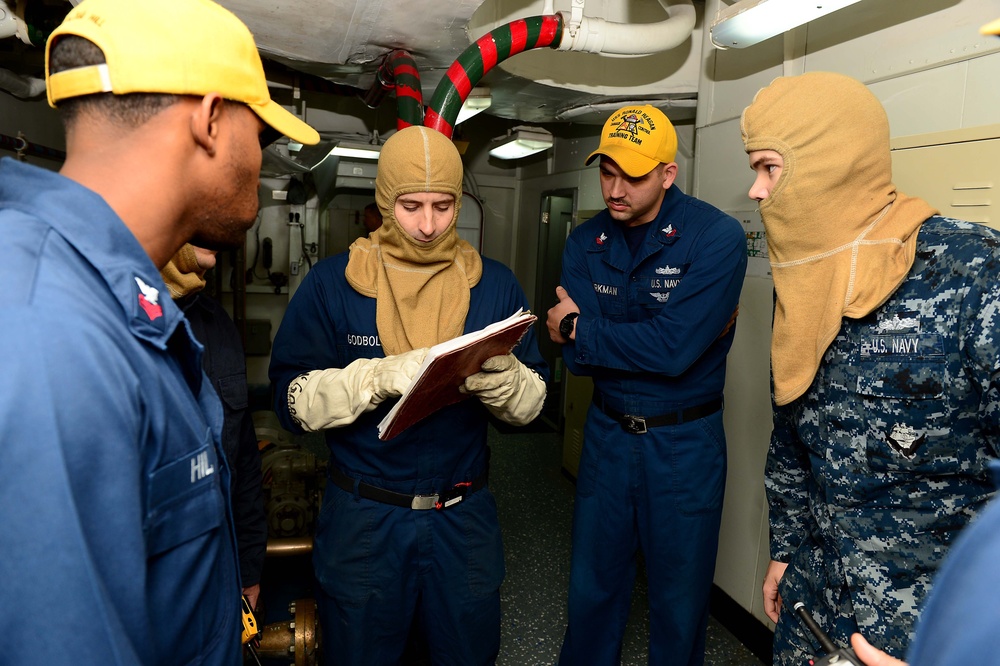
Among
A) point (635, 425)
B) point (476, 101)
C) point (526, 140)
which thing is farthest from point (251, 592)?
point (526, 140)

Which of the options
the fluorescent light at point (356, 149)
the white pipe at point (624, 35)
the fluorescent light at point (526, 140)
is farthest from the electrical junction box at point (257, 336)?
the white pipe at point (624, 35)

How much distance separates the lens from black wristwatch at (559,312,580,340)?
7.50 ft

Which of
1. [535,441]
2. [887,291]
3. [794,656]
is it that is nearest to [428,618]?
[794,656]

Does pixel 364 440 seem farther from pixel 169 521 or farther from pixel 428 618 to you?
pixel 169 521

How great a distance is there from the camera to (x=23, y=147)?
2.98 metres

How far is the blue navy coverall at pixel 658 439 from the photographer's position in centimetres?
212

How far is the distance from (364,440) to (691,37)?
295 centimetres

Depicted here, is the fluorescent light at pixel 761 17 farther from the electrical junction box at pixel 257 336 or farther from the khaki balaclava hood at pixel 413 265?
the electrical junction box at pixel 257 336

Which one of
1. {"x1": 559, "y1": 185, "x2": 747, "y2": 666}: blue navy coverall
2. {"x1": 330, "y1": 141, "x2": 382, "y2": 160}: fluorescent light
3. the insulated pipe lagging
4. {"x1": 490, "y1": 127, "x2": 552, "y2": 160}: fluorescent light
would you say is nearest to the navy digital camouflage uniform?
{"x1": 559, "y1": 185, "x2": 747, "y2": 666}: blue navy coverall

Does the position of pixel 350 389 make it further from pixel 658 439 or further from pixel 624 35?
pixel 624 35

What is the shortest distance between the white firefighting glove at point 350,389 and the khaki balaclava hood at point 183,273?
38cm

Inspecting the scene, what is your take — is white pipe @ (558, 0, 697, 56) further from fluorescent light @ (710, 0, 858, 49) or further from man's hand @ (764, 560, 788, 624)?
man's hand @ (764, 560, 788, 624)

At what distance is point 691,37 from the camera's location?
11.6 feet

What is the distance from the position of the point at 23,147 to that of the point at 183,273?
212cm
